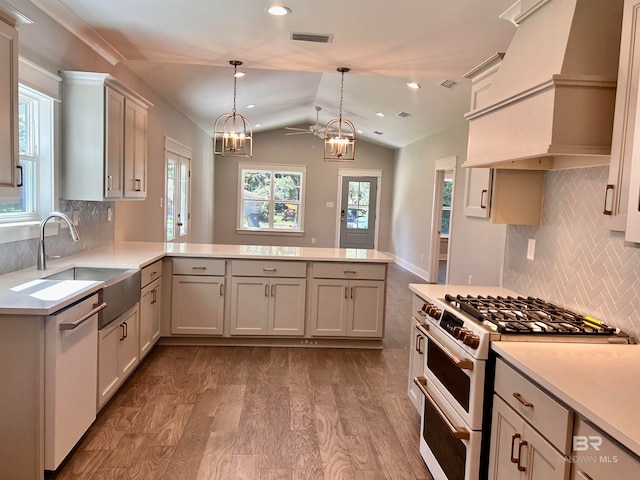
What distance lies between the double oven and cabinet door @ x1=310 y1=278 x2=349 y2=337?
68.0 inches

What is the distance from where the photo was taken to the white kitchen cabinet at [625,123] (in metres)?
1.63

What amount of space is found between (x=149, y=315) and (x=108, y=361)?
2.98ft

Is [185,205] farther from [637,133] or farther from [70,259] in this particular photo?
[637,133]

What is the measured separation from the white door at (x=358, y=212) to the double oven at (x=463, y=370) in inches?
330

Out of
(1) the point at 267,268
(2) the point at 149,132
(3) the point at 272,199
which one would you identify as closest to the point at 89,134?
(1) the point at 267,268

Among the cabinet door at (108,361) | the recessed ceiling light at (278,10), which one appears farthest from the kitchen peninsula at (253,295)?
the recessed ceiling light at (278,10)

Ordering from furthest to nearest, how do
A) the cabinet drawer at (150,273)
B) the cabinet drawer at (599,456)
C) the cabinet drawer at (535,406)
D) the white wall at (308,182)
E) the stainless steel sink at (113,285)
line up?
the white wall at (308,182)
the cabinet drawer at (150,273)
the stainless steel sink at (113,285)
the cabinet drawer at (535,406)
the cabinet drawer at (599,456)

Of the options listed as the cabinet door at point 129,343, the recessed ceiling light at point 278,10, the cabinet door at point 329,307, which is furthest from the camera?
the cabinet door at point 329,307

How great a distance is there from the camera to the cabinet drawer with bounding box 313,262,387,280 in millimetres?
4168

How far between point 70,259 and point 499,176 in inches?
115

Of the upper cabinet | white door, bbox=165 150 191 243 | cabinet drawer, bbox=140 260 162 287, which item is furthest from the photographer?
white door, bbox=165 150 191 243

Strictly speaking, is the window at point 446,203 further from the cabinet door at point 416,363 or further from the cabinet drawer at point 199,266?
the cabinet door at point 416,363

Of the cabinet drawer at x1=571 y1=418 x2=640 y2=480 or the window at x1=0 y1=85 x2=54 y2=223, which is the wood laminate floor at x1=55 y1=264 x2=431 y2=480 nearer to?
the cabinet drawer at x1=571 y1=418 x2=640 y2=480

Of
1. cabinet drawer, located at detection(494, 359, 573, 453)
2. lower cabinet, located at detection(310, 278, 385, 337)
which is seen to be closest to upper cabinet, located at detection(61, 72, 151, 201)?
lower cabinet, located at detection(310, 278, 385, 337)
